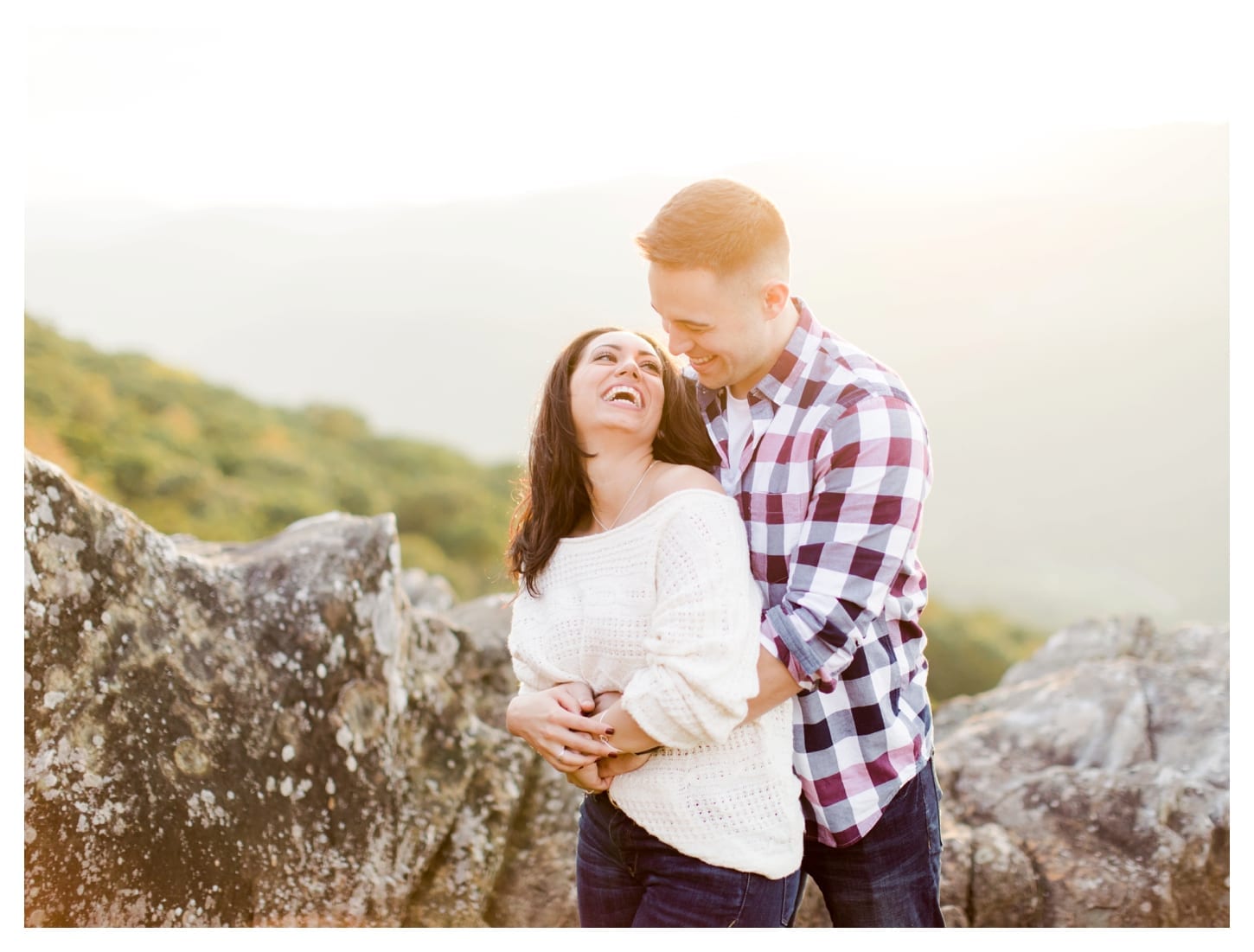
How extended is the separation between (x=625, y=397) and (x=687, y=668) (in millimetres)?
679

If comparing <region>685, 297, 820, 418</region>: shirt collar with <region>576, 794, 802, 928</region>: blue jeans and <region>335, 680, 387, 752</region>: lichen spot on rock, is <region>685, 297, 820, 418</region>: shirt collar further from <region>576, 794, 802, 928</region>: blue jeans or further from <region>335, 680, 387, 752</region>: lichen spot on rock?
<region>335, 680, 387, 752</region>: lichen spot on rock

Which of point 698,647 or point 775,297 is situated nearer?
point 698,647

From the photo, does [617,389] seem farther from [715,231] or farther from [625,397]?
[715,231]

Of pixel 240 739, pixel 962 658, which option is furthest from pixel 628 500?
pixel 962 658

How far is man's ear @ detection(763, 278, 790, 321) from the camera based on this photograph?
204 cm

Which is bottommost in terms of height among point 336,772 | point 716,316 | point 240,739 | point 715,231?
point 336,772

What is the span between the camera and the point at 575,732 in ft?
6.18

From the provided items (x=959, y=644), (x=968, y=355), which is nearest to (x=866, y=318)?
(x=968, y=355)

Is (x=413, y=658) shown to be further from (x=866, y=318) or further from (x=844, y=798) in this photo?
(x=866, y=318)

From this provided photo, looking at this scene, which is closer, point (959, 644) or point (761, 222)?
point (761, 222)

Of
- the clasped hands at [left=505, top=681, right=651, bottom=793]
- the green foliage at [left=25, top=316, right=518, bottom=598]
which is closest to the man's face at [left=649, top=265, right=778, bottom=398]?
the clasped hands at [left=505, top=681, right=651, bottom=793]

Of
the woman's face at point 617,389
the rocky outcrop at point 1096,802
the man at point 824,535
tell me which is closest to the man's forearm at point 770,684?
the man at point 824,535
